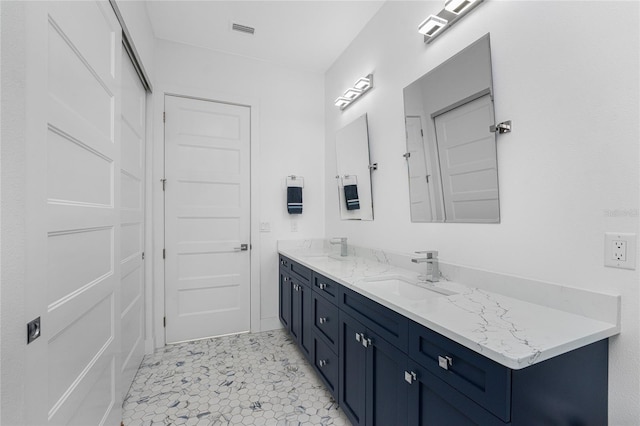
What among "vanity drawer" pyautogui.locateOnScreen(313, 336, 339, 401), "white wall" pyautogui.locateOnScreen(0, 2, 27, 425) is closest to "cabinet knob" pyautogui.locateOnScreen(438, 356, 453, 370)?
"vanity drawer" pyautogui.locateOnScreen(313, 336, 339, 401)

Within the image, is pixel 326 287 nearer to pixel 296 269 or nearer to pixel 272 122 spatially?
pixel 296 269

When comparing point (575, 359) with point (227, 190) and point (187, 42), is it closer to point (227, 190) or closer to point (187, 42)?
point (227, 190)

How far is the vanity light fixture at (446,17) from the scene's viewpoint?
147 cm

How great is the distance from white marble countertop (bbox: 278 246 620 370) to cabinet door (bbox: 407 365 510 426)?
0.60 ft

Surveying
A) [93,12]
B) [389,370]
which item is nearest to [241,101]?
[93,12]

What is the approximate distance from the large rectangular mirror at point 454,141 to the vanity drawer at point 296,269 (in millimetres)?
918

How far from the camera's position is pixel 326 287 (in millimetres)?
1850

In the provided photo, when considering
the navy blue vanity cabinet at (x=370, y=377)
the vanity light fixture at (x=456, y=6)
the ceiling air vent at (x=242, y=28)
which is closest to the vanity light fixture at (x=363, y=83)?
the vanity light fixture at (x=456, y=6)

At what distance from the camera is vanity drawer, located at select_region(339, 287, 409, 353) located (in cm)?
115

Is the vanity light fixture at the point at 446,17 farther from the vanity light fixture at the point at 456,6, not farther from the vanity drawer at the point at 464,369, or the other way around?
the vanity drawer at the point at 464,369

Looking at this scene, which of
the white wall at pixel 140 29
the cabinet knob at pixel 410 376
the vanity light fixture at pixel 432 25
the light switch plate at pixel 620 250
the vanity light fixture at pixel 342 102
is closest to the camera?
the light switch plate at pixel 620 250

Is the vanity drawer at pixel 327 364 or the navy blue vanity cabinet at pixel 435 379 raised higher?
the navy blue vanity cabinet at pixel 435 379

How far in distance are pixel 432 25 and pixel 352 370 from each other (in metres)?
1.99

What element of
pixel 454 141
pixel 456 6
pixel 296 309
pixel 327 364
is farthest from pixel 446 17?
pixel 296 309
